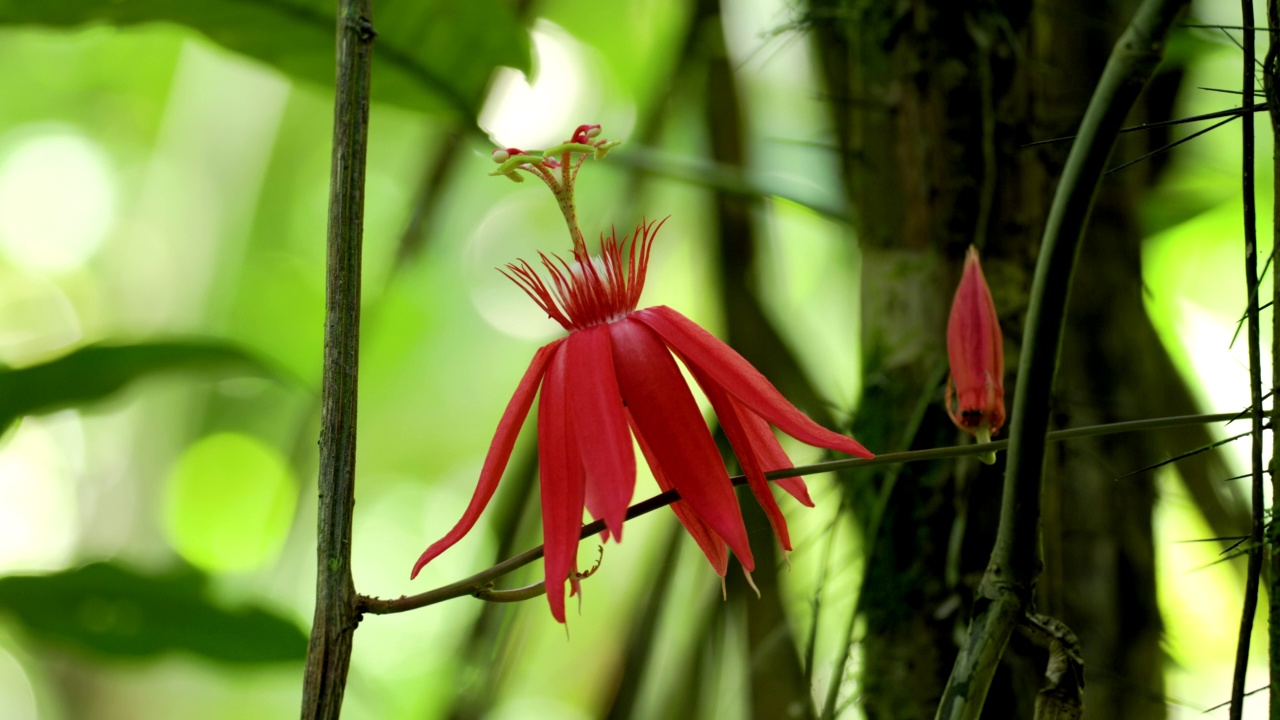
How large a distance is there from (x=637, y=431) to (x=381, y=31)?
1.23ft

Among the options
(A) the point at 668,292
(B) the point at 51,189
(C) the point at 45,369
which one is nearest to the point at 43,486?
(B) the point at 51,189

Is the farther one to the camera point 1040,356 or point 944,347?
point 944,347

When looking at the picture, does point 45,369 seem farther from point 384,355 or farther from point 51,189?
point 51,189

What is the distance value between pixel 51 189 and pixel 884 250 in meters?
1.73

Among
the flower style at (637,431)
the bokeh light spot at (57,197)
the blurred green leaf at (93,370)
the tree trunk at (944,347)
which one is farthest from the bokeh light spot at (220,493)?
the flower style at (637,431)

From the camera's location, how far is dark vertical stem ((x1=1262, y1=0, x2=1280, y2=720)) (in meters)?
0.23

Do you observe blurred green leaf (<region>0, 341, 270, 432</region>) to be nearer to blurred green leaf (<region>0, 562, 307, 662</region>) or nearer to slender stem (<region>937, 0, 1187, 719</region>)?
blurred green leaf (<region>0, 562, 307, 662</region>)

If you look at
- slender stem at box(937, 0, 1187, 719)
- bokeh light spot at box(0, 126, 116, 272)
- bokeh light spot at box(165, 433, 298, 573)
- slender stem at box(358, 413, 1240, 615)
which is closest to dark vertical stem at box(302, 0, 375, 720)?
slender stem at box(358, 413, 1240, 615)

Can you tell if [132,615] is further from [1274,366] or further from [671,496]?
[1274,366]

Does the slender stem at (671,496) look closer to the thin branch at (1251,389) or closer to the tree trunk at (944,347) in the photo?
the thin branch at (1251,389)

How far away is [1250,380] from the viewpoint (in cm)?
24

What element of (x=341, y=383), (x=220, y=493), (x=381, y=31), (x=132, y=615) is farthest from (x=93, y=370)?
(x=220, y=493)

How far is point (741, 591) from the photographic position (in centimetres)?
60

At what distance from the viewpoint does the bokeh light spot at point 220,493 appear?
4.54ft
